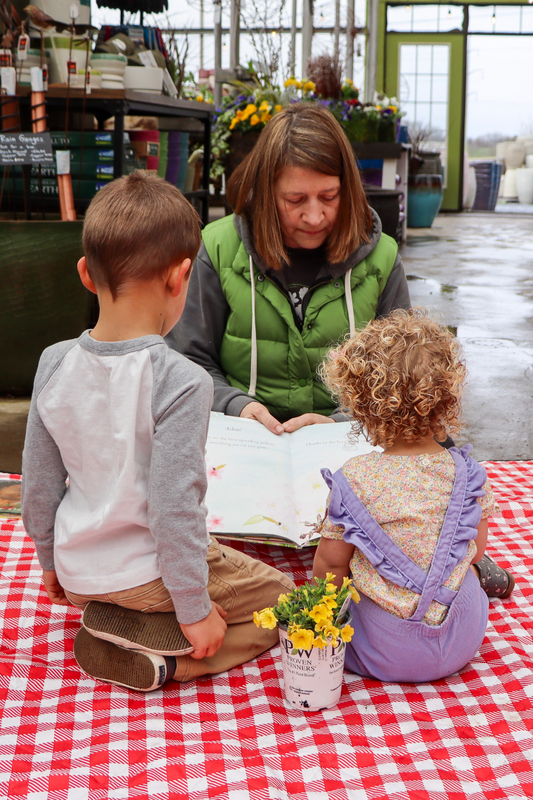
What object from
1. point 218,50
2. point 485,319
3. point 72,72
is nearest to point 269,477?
point 72,72

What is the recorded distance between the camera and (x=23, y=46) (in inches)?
117

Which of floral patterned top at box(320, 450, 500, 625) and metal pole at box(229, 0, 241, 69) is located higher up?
metal pole at box(229, 0, 241, 69)

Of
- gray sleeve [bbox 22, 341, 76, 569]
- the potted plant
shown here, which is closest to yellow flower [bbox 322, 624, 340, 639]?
the potted plant

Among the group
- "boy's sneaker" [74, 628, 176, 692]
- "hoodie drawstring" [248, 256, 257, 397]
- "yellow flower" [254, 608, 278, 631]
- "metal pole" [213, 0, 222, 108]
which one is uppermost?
"metal pole" [213, 0, 222, 108]

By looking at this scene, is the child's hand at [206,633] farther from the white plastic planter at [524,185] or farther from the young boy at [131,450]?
the white plastic planter at [524,185]

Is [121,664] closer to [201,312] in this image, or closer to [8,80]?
[201,312]

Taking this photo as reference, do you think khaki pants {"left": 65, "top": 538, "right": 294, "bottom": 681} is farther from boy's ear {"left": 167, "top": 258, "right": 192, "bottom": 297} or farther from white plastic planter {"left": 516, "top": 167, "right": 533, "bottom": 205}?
white plastic planter {"left": 516, "top": 167, "right": 533, "bottom": 205}

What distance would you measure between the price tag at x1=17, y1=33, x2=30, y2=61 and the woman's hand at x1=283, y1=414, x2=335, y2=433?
1955 millimetres

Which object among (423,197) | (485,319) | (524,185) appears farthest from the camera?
(524,185)

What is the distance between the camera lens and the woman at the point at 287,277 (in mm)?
1873

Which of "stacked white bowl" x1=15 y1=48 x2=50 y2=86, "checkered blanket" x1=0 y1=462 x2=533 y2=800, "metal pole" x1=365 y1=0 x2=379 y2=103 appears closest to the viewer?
"checkered blanket" x1=0 y1=462 x2=533 y2=800

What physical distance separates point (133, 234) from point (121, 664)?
72cm

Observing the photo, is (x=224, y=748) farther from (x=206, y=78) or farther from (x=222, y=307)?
(x=206, y=78)

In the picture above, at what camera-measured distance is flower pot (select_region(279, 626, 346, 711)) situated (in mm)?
1249
